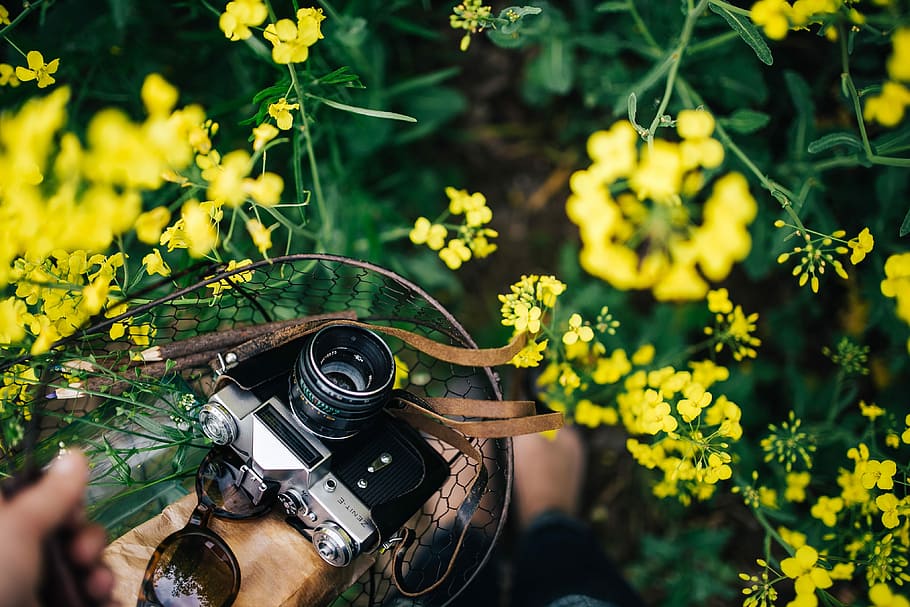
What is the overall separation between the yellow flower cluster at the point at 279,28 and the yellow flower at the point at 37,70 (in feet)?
0.84

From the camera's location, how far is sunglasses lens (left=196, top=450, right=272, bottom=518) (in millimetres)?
756

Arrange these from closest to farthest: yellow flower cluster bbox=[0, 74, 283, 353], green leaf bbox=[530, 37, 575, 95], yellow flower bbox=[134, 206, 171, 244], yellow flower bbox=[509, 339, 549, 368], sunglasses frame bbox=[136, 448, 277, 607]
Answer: yellow flower cluster bbox=[0, 74, 283, 353] → yellow flower bbox=[134, 206, 171, 244] → sunglasses frame bbox=[136, 448, 277, 607] → yellow flower bbox=[509, 339, 549, 368] → green leaf bbox=[530, 37, 575, 95]

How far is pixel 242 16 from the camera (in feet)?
2.15

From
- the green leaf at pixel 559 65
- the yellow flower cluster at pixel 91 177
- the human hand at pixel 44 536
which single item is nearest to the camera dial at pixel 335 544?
the human hand at pixel 44 536

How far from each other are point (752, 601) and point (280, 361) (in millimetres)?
666

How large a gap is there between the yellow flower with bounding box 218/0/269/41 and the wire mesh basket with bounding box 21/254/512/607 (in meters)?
0.26

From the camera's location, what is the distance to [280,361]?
785 millimetres

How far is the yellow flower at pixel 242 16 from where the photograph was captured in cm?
65

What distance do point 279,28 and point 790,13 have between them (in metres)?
0.55

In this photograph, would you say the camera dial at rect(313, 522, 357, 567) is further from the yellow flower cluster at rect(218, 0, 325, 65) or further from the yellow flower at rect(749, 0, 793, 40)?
the yellow flower at rect(749, 0, 793, 40)

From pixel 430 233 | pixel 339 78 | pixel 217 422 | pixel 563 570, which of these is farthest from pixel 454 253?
pixel 563 570

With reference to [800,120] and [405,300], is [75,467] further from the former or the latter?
[800,120]

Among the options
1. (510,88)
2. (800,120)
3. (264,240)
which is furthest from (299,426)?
(510,88)

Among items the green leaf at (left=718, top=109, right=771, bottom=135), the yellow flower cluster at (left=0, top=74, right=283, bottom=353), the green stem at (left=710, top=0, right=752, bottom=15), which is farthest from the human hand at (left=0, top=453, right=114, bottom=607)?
the green leaf at (left=718, top=109, right=771, bottom=135)
